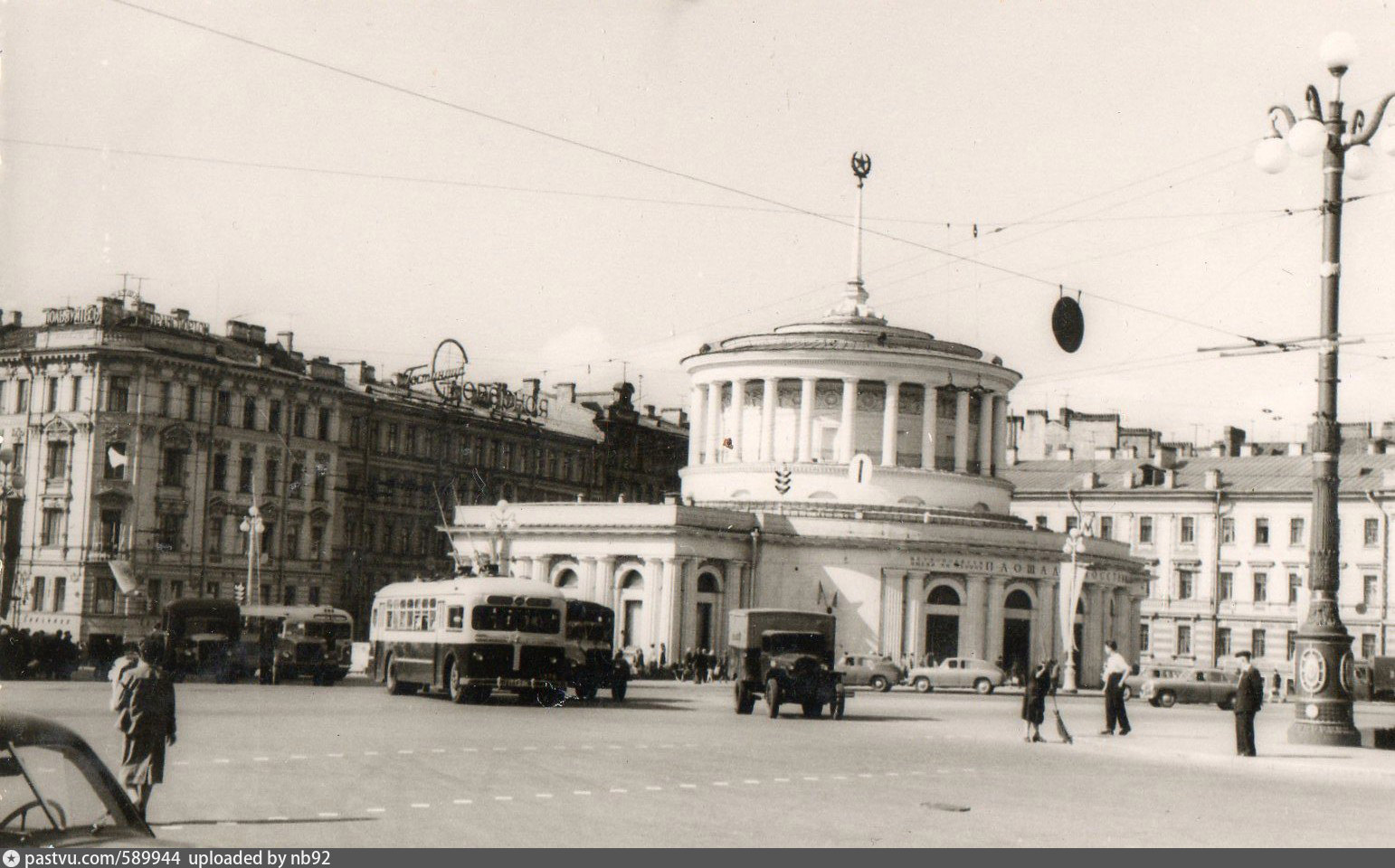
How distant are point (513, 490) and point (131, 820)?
84976 mm

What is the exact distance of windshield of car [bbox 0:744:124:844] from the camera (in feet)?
24.1

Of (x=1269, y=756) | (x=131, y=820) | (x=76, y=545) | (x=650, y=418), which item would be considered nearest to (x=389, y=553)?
(x=76, y=545)

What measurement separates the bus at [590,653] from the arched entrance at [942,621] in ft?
107

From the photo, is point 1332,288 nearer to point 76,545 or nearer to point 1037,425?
point 76,545

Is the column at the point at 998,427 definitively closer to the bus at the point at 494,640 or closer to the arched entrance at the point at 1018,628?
the arched entrance at the point at 1018,628

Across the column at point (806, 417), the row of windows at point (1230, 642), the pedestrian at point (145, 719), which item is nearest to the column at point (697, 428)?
the column at point (806, 417)

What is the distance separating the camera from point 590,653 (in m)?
39.9

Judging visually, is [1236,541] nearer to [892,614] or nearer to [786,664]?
[892,614]

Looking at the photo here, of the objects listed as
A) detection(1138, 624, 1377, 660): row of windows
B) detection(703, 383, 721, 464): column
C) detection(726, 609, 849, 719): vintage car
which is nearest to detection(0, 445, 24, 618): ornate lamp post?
detection(726, 609, 849, 719): vintage car

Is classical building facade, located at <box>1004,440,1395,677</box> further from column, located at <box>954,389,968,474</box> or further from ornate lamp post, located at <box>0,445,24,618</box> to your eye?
ornate lamp post, located at <box>0,445,24,618</box>

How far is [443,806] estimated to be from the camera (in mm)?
16141

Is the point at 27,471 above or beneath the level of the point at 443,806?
above

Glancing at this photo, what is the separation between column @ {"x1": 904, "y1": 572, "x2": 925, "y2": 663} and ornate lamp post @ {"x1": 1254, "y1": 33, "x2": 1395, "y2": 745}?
4432cm

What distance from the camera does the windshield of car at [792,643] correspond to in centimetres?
4397
